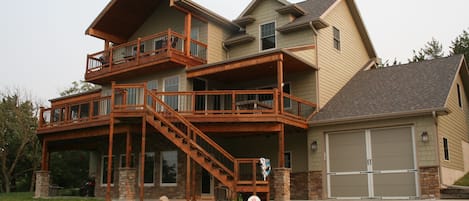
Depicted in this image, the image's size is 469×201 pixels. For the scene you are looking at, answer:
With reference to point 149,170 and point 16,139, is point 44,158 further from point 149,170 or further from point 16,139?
point 16,139

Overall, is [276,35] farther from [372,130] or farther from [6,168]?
[6,168]

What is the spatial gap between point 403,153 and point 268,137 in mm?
5777


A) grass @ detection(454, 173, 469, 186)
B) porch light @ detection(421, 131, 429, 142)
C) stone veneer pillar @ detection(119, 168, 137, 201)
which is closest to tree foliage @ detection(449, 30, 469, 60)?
grass @ detection(454, 173, 469, 186)

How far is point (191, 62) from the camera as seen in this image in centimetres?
2002

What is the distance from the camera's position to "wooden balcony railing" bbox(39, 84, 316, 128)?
55.7 feet

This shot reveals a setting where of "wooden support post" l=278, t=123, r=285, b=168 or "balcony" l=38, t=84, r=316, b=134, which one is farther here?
"balcony" l=38, t=84, r=316, b=134

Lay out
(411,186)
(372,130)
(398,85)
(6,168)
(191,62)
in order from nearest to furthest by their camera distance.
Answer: (411,186) → (372,130) → (398,85) → (191,62) → (6,168)

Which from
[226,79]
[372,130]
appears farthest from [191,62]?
[372,130]

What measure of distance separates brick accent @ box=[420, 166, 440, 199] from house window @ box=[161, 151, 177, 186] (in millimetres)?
9967

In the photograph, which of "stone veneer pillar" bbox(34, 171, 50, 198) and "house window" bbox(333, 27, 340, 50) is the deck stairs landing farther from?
"house window" bbox(333, 27, 340, 50)

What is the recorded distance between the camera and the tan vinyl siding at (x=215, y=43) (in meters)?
21.2

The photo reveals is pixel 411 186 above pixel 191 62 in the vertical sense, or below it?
below

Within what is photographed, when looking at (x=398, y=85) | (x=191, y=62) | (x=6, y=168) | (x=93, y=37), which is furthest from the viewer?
(x=6, y=168)

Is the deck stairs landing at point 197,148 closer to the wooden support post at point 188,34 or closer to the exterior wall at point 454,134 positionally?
the wooden support post at point 188,34
